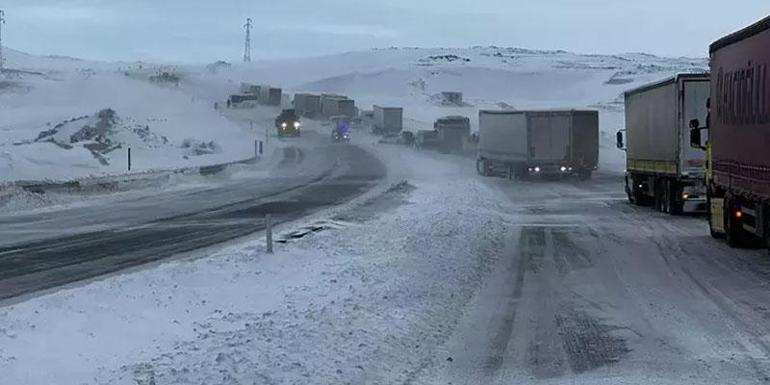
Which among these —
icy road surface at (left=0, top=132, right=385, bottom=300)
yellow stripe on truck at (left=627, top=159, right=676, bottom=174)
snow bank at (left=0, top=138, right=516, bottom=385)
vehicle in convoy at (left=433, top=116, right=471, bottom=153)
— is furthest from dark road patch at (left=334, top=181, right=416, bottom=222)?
vehicle in convoy at (left=433, top=116, right=471, bottom=153)

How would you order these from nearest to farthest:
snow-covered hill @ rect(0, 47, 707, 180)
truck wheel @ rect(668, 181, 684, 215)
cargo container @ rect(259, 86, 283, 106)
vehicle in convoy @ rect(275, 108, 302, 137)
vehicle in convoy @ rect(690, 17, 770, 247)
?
1. vehicle in convoy @ rect(690, 17, 770, 247)
2. truck wheel @ rect(668, 181, 684, 215)
3. snow-covered hill @ rect(0, 47, 707, 180)
4. vehicle in convoy @ rect(275, 108, 302, 137)
5. cargo container @ rect(259, 86, 283, 106)

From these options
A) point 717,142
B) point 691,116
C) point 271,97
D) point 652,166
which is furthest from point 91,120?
point 271,97

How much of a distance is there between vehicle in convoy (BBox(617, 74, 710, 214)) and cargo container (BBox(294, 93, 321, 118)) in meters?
97.7

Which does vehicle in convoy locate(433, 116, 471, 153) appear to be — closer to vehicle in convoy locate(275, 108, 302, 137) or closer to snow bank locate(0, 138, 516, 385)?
vehicle in convoy locate(275, 108, 302, 137)

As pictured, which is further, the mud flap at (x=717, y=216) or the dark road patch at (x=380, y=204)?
the dark road patch at (x=380, y=204)

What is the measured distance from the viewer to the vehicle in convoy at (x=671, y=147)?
2800 cm

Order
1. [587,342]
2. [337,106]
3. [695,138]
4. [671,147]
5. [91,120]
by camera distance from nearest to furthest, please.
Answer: [587,342] → [695,138] → [671,147] → [91,120] → [337,106]

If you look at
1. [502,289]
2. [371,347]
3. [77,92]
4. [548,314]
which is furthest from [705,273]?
[77,92]

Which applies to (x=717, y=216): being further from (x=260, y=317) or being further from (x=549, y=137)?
(x=549, y=137)

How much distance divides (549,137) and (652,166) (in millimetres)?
18093

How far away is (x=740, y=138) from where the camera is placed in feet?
65.1

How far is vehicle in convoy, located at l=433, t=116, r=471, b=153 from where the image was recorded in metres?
82.7

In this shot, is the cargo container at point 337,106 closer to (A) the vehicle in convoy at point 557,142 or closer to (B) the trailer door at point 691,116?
(A) the vehicle in convoy at point 557,142

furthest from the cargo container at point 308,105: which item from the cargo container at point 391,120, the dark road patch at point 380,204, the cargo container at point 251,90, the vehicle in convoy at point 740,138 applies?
the vehicle in convoy at point 740,138
